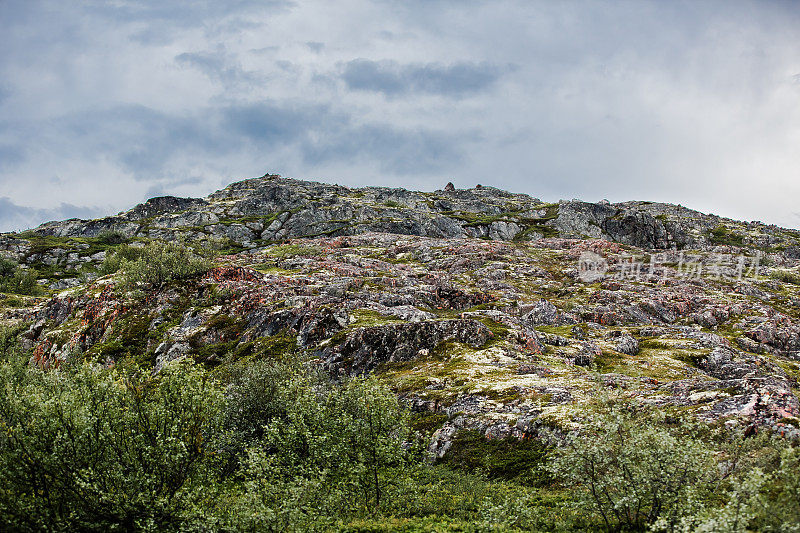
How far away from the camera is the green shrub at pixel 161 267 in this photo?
280 feet

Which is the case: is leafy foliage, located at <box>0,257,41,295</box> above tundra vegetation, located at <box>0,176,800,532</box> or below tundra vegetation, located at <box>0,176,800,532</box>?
below

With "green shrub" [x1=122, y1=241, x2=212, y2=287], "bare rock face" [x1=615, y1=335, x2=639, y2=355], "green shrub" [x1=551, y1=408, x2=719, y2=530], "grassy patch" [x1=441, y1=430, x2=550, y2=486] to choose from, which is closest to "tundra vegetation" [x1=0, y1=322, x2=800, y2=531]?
"green shrub" [x1=551, y1=408, x2=719, y2=530]

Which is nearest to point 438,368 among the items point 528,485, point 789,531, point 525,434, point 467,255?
point 525,434

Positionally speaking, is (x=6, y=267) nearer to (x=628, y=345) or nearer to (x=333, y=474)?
(x=333, y=474)

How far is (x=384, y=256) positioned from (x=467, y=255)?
3110 cm

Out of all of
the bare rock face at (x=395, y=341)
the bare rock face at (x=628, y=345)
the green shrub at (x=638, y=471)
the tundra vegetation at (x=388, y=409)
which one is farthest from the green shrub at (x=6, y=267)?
the green shrub at (x=638, y=471)

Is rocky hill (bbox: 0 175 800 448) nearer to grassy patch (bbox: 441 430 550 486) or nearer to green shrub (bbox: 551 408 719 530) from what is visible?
grassy patch (bbox: 441 430 550 486)

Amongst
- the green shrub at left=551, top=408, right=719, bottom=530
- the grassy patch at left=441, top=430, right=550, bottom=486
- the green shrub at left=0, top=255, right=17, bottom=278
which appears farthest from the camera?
the green shrub at left=0, top=255, right=17, bottom=278

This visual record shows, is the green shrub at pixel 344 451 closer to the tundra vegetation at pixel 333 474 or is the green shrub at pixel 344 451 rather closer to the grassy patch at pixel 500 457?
the tundra vegetation at pixel 333 474

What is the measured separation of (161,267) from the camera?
284 ft

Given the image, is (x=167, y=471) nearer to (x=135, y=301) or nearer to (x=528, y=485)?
(x=528, y=485)

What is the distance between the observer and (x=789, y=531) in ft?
38.5

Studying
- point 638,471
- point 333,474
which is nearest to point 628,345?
point 638,471

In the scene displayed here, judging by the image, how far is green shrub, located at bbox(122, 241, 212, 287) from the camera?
8525 cm
